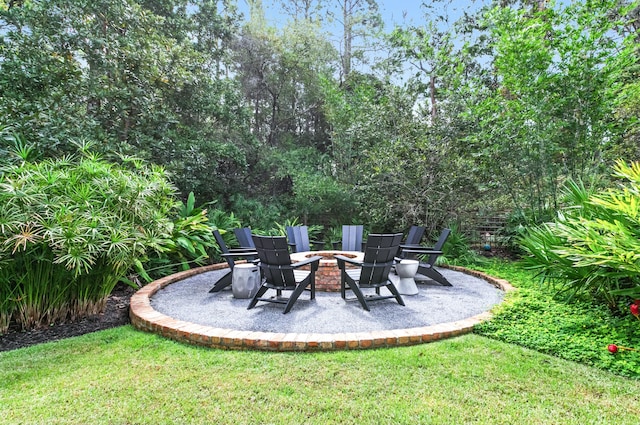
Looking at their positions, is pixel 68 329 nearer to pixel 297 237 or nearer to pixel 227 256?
pixel 227 256

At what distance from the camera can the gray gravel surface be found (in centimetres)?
350

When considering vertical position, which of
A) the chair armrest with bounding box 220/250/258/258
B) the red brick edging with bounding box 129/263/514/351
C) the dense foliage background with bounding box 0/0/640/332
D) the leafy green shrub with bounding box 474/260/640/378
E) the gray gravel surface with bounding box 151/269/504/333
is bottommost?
the gray gravel surface with bounding box 151/269/504/333

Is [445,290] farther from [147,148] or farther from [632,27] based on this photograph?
[632,27]

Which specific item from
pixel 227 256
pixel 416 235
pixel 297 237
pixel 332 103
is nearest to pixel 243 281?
pixel 227 256

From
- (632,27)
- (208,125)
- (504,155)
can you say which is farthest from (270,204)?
(632,27)

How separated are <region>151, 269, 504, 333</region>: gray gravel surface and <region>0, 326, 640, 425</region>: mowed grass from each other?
1.93ft

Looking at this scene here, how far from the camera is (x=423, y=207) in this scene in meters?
8.41

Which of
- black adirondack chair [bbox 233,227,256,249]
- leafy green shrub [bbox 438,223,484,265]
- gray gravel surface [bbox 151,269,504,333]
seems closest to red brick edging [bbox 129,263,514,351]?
gray gravel surface [bbox 151,269,504,333]

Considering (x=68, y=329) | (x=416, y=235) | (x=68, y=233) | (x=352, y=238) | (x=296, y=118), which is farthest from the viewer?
(x=296, y=118)

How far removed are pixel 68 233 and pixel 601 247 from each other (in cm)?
470

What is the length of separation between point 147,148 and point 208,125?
8.27 ft

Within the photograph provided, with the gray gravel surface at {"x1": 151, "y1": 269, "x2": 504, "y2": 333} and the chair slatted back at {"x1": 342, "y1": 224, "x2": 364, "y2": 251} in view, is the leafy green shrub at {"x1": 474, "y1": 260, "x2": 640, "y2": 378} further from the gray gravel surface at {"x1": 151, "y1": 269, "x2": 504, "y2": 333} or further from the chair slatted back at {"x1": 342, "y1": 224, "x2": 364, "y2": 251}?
the chair slatted back at {"x1": 342, "y1": 224, "x2": 364, "y2": 251}

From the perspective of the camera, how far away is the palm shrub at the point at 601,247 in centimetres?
276

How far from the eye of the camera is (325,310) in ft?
13.2
